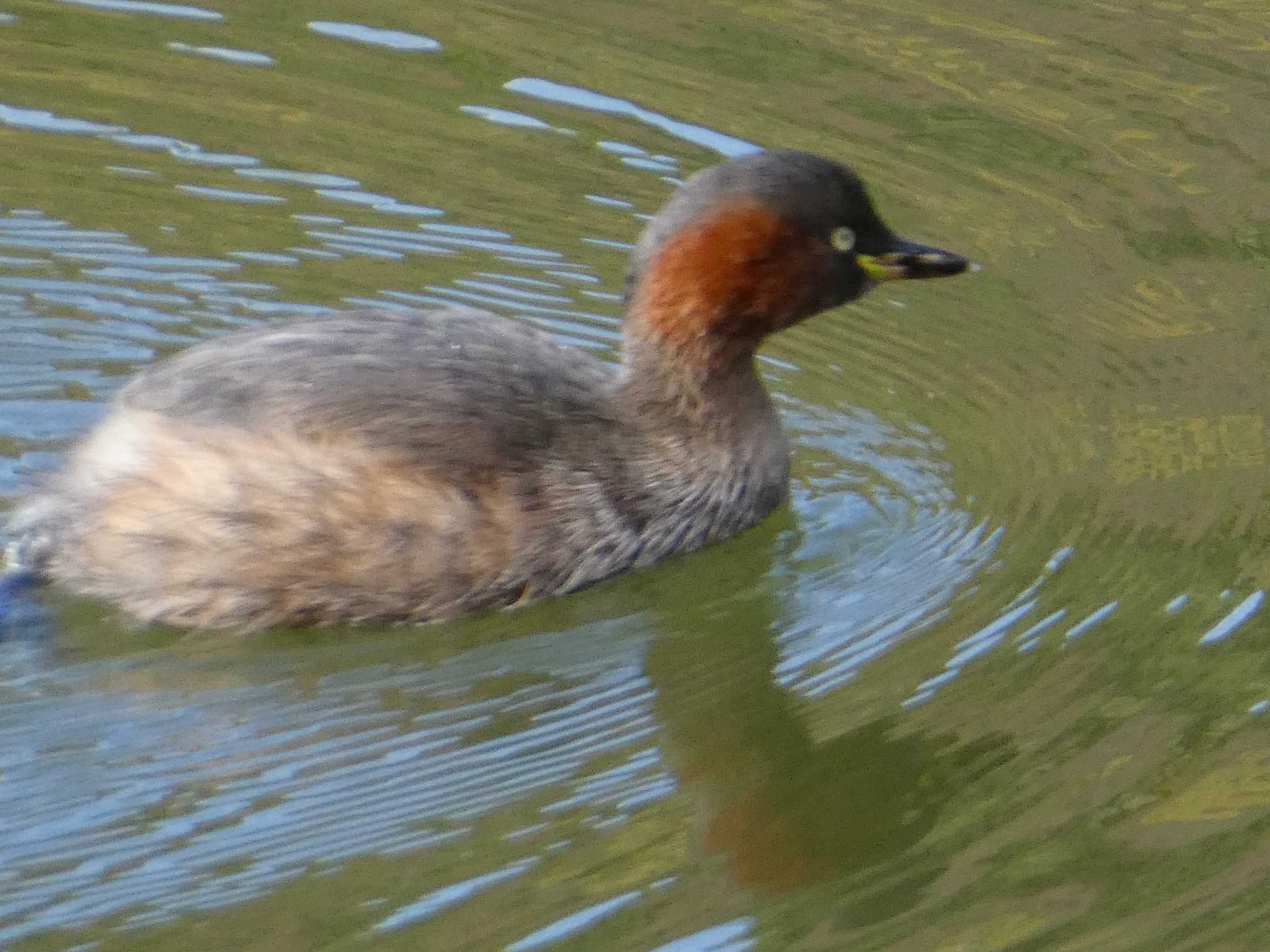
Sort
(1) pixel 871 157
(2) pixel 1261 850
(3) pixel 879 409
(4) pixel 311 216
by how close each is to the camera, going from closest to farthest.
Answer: (2) pixel 1261 850, (3) pixel 879 409, (4) pixel 311 216, (1) pixel 871 157

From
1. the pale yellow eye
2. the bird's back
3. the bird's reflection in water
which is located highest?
the pale yellow eye

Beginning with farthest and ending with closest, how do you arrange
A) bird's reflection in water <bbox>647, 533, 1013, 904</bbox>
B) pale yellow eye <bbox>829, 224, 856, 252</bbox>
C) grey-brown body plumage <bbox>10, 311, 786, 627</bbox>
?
pale yellow eye <bbox>829, 224, 856, 252</bbox>, grey-brown body plumage <bbox>10, 311, 786, 627</bbox>, bird's reflection in water <bbox>647, 533, 1013, 904</bbox>

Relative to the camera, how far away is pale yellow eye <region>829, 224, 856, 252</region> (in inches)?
236

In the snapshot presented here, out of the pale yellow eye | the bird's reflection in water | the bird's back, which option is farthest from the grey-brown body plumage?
the pale yellow eye

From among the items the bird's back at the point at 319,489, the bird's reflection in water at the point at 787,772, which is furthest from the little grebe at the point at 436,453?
the bird's reflection in water at the point at 787,772

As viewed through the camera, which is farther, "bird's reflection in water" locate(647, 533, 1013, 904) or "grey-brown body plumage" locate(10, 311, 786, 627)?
"grey-brown body plumage" locate(10, 311, 786, 627)

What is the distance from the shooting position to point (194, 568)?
530 cm

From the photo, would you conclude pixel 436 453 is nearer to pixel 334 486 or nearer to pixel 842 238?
pixel 334 486

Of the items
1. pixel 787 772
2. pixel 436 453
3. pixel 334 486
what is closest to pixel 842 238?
pixel 436 453

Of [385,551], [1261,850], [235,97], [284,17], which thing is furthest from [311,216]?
[1261,850]

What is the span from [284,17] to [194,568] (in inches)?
163

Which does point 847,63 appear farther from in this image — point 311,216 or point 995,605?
point 995,605

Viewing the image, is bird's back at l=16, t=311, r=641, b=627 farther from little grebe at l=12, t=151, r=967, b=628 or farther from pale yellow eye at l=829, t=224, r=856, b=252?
pale yellow eye at l=829, t=224, r=856, b=252

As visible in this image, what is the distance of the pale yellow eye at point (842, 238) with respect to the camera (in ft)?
19.7
